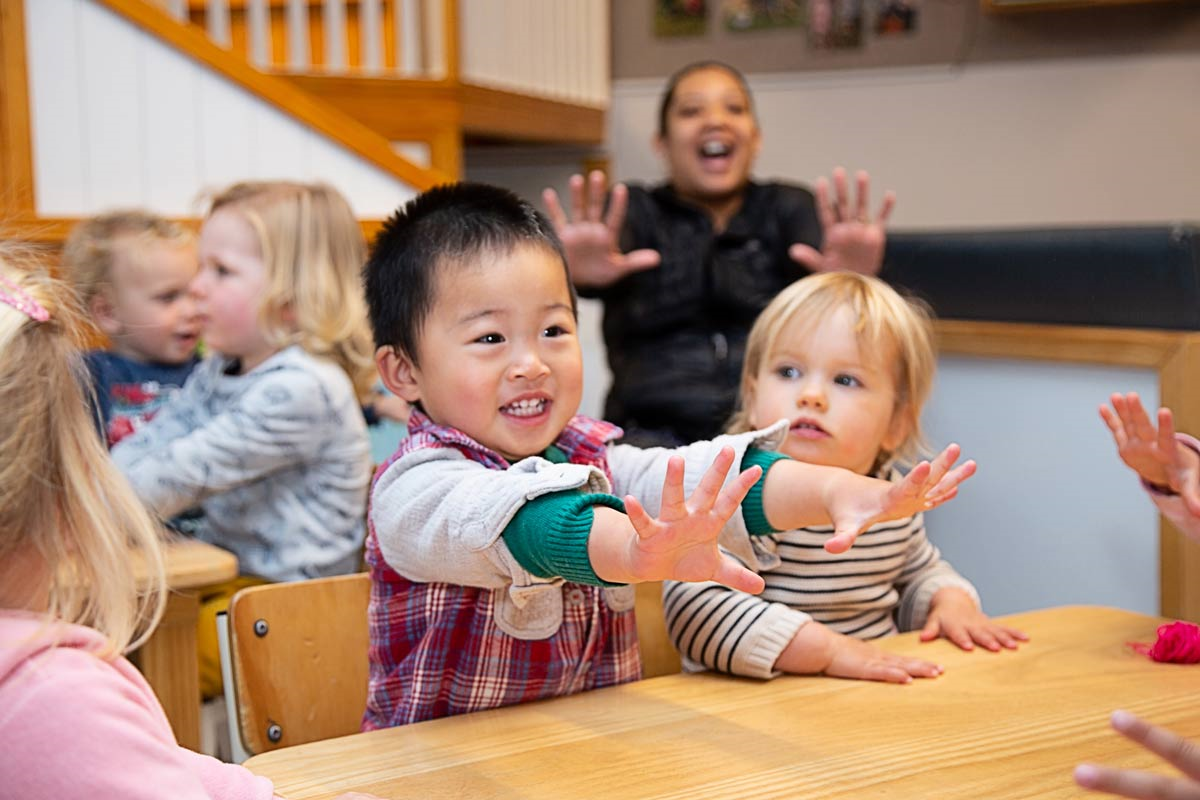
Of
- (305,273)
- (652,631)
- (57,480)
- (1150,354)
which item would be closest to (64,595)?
(57,480)

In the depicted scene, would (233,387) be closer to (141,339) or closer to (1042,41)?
(141,339)

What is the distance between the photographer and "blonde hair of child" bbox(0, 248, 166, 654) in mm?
839

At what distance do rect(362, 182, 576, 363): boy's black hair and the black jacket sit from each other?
1.25 meters

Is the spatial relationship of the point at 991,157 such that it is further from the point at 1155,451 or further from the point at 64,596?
the point at 64,596

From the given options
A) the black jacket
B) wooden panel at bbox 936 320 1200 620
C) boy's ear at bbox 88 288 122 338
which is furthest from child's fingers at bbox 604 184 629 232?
boy's ear at bbox 88 288 122 338

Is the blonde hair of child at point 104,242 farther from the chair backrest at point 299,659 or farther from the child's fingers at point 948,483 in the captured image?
the child's fingers at point 948,483

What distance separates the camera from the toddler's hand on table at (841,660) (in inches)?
46.9

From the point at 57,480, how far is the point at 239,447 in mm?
1122

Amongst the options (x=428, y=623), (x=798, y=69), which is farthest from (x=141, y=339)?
(x=798, y=69)

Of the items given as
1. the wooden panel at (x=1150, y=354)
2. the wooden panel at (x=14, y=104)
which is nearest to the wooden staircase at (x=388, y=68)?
the wooden panel at (x=14, y=104)

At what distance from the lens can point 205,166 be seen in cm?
325

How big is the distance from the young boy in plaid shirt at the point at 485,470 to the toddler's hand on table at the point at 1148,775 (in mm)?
359

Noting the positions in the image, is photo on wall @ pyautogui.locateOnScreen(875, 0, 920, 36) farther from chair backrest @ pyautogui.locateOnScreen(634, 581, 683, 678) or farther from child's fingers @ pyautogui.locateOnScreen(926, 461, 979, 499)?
child's fingers @ pyautogui.locateOnScreen(926, 461, 979, 499)

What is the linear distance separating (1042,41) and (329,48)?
7.58ft
